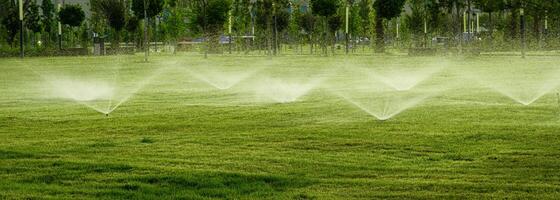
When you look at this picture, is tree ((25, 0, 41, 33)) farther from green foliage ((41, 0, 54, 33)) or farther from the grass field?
the grass field

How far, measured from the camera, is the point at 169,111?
18.8m

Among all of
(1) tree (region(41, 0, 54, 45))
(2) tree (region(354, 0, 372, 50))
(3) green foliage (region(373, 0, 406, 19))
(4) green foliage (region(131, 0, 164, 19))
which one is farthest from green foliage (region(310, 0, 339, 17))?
(1) tree (region(41, 0, 54, 45))

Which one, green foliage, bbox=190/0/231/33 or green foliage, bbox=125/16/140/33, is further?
green foliage, bbox=125/16/140/33

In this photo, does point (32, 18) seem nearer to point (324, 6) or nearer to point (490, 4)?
point (324, 6)

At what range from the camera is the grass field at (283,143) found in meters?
9.69

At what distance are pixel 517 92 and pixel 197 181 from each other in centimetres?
1512

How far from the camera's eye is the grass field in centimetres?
969

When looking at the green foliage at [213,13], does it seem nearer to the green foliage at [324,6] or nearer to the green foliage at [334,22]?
the green foliage at [324,6]

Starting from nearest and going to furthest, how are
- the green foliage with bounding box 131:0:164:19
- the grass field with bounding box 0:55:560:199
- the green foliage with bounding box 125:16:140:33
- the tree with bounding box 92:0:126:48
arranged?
the grass field with bounding box 0:55:560:199, the green foliage with bounding box 131:0:164:19, the tree with bounding box 92:0:126:48, the green foliage with bounding box 125:16:140:33

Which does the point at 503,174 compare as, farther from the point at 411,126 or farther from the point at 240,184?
the point at 411,126

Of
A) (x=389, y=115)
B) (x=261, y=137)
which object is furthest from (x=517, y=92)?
(x=261, y=137)

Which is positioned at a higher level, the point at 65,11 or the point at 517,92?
the point at 65,11

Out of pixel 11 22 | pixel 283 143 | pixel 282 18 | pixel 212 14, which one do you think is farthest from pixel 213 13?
pixel 283 143

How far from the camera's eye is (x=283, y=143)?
13164 millimetres
